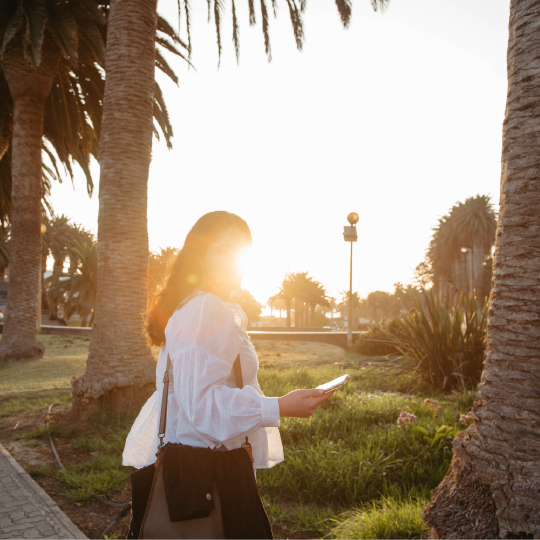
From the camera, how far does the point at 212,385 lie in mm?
1434

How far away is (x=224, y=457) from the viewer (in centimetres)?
149

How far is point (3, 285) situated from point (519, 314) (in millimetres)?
73236

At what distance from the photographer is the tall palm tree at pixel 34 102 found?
9289 millimetres

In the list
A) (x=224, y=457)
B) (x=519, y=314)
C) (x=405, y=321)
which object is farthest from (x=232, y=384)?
(x=405, y=321)

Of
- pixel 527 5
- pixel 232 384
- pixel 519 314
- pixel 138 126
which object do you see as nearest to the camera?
pixel 232 384

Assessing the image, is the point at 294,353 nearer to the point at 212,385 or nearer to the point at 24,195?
the point at 24,195

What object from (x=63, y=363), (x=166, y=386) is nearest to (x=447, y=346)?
(x=166, y=386)

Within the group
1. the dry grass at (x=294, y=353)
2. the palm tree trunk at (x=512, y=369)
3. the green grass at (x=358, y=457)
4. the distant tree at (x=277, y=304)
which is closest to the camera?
the palm tree trunk at (x=512, y=369)

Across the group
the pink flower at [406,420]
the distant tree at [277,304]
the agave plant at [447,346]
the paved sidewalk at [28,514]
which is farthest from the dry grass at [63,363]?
the distant tree at [277,304]

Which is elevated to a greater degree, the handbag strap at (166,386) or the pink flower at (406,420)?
the handbag strap at (166,386)

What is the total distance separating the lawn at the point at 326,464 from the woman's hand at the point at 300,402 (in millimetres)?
1670

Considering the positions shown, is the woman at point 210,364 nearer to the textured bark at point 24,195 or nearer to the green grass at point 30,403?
the green grass at point 30,403

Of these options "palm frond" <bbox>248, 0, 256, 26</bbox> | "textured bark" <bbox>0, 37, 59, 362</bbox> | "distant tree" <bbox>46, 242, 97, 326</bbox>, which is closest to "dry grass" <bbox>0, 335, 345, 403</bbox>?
"textured bark" <bbox>0, 37, 59, 362</bbox>

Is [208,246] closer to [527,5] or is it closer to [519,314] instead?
[519,314]
